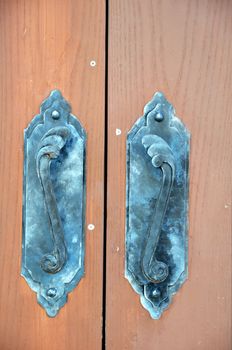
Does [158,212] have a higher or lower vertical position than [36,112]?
lower

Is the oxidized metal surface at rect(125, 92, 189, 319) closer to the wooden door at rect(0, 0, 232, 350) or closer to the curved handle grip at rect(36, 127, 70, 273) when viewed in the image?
the wooden door at rect(0, 0, 232, 350)

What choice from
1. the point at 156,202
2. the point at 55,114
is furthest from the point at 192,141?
the point at 55,114

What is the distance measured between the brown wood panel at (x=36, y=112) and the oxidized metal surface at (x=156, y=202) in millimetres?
57

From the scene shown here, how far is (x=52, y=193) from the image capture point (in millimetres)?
874

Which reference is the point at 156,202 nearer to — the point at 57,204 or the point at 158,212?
the point at 158,212

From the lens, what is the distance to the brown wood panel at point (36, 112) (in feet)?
2.99

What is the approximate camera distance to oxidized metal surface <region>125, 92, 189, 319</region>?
900 mm

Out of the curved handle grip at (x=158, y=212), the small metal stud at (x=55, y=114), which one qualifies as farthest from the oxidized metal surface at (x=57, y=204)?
the curved handle grip at (x=158, y=212)

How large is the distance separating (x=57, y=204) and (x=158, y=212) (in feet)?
0.57

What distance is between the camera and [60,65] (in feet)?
3.00

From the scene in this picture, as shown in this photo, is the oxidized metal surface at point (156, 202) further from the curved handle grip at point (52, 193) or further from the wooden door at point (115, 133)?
the curved handle grip at point (52, 193)

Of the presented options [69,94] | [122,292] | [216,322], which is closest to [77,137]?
[69,94]

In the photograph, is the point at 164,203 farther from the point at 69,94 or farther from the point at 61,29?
the point at 61,29

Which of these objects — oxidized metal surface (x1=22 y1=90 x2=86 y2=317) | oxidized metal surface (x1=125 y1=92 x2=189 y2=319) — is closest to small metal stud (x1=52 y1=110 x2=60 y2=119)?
oxidized metal surface (x1=22 y1=90 x2=86 y2=317)
